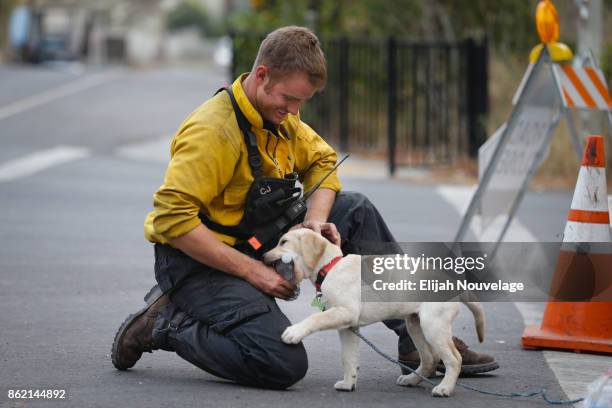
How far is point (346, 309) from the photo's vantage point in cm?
530

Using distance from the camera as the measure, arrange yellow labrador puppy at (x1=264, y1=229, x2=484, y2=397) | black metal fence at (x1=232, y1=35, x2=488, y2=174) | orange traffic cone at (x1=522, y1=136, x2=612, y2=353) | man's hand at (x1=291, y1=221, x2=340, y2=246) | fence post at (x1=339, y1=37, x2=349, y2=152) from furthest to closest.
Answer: fence post at (x1=339, y1=37, x2=349, y2=152)
black metal fence at (x1=232, y1=35, x2=488, y2=174)
orange traffic cone at (x1=522, y1=136, x2=612, y2=353)
man's hand at (x1=291, y1=221, x2=340, y2=246)
yellow labrador puppy at (x1=264, y1=229, x2=484, y2=397)

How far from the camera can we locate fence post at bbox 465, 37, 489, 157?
1680cm

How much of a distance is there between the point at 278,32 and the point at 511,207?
4045mm

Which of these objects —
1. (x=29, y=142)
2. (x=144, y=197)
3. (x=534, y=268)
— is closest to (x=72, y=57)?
(x=29, y=142)

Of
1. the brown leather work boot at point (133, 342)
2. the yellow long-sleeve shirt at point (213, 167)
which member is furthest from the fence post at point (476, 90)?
the brown leather work boot at point (133, 342)

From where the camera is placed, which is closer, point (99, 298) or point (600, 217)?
point (600, 217)

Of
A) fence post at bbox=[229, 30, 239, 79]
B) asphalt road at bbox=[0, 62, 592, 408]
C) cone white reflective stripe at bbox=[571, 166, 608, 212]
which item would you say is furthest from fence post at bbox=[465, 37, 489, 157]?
cone white reflective stripe at bbox=[571, 166, 608, 212]

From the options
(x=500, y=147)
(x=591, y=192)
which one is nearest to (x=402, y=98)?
(x=500, y=147)

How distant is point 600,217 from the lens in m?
6.56

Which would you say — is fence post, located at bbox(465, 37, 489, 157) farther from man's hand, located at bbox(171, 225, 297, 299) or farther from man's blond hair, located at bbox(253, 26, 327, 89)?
man's hand, located at bbox(171, 225, 297, 299)

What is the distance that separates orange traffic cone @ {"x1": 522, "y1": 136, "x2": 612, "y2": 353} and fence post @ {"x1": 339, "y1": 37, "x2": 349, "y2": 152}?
1206cm

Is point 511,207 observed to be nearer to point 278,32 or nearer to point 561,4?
point 278,32

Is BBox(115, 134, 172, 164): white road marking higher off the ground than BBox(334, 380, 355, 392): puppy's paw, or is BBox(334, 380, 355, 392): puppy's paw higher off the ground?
BBox(334, 380, 355, 392): puppy's paw

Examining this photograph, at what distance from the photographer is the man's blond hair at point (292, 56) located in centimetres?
548
